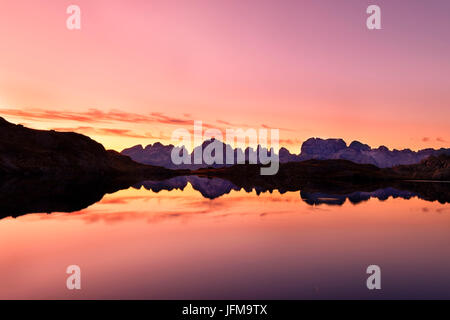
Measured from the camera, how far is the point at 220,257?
75.8ft

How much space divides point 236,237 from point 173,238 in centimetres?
596

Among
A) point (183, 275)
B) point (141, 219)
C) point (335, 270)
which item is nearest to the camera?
point (183, 275)

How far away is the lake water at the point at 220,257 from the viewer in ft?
54.3

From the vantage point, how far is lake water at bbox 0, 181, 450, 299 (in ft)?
54.3

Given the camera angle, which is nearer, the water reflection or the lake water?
the lake water

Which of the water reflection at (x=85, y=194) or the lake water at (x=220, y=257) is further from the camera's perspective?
the water reflection at (x=85, y=194)

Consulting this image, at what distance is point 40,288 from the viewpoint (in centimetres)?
1684

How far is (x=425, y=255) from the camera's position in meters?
24.8

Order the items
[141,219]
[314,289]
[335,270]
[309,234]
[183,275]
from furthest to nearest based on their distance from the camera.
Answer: [141,219], [309,234], [335,270], [183,275], [314,289]

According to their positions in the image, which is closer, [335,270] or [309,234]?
[335,270]

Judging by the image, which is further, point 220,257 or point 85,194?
A: point 85,194

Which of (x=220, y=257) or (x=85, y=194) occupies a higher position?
(x=85, y=194)
